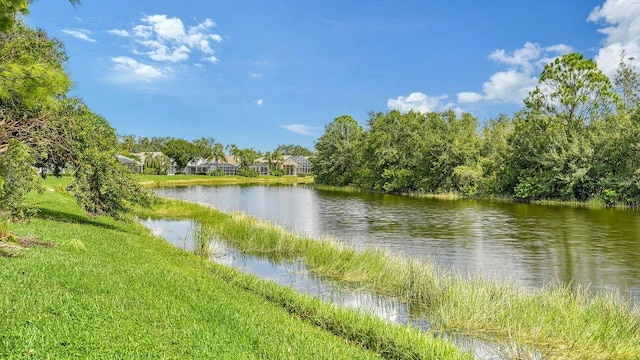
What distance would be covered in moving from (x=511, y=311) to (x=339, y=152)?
8016 centimetres

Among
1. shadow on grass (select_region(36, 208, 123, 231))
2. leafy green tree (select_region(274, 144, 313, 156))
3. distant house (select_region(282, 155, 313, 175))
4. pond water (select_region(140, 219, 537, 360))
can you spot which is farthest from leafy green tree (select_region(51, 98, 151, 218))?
leafy green tree (select_region(274, 144, 313, 156))

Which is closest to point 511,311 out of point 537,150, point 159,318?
point 159,318

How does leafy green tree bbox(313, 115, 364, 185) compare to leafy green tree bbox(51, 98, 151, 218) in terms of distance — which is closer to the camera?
leafy green tree bbox(51, 98, 151, 218)

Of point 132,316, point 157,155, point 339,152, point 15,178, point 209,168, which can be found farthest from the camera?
point 209,168

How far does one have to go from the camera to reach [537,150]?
48312mm

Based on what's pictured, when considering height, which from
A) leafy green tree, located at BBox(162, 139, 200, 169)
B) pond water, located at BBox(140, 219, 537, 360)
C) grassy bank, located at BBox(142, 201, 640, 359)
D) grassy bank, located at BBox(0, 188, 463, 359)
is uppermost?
leafy green tree, located at BBox(162, 139, 200, 169)

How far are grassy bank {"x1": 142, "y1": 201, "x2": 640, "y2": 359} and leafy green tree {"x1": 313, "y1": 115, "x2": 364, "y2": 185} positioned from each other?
225ft

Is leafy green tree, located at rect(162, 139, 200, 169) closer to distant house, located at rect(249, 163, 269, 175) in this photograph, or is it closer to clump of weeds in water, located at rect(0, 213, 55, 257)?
distant house, located at rect(249, 163, 269, 175)

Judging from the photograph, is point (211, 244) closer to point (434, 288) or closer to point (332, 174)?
point (434, 288)

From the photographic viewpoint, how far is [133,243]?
582 inches

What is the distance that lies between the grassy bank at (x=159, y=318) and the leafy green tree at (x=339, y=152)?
72730 mm

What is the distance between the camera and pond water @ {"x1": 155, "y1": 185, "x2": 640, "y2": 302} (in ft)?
52.7

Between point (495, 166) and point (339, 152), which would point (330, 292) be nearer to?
point (495, 166)

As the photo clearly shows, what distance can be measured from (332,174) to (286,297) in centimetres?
7963
